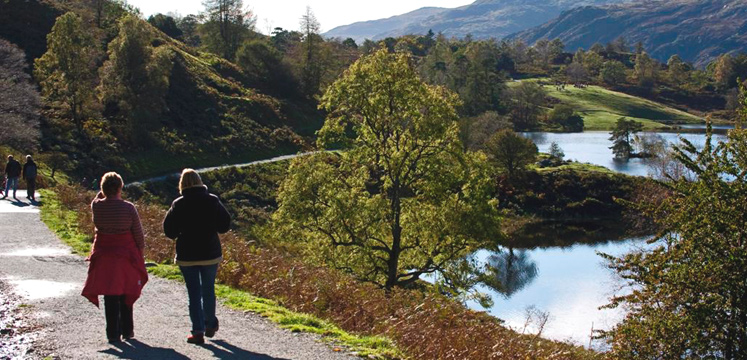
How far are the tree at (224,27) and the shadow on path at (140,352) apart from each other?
9772 centimetres

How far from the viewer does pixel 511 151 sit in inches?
3034

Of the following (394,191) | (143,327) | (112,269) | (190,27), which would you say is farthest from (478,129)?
(190,27)

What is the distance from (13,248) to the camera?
1658cm

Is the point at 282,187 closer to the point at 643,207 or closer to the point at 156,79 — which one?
the point at 643,207

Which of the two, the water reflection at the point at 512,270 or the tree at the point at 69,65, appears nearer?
the water reflection at the point at 512,270

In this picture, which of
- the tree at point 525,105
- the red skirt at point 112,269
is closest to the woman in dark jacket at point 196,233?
the red skirt at point 112,269

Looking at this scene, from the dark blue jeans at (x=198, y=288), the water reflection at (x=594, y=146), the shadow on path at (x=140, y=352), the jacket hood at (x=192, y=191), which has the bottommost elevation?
the water reflection at (x=594, y=146)

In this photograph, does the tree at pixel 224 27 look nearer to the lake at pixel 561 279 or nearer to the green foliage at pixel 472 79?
the green foliage at pixel 472 79

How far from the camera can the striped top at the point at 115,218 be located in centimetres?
870

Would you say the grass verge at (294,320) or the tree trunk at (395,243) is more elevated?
the grass verge at (294,320)

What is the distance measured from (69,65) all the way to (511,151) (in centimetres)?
4873

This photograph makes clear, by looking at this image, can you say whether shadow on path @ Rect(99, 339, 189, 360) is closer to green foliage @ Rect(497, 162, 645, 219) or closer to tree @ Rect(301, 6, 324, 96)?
green foliage @ Rect(497, 162, 645, 219)

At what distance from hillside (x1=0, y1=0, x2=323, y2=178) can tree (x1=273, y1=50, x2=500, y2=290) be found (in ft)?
95.6

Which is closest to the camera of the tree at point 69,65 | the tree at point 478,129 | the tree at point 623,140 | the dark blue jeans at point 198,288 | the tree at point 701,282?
the dark blue jeans at point 198,288
